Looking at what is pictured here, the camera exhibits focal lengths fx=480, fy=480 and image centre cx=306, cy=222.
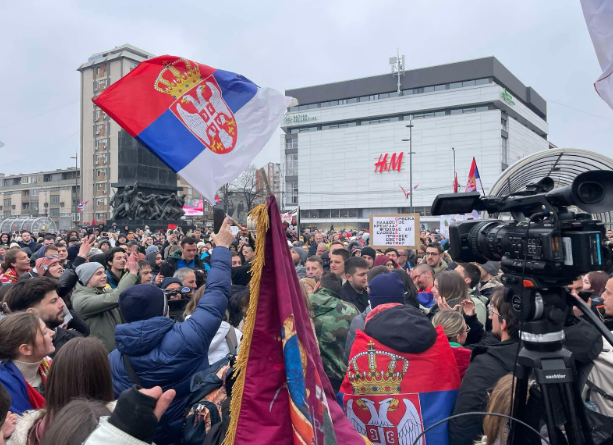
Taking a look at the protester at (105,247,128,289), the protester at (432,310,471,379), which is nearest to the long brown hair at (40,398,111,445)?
the protester at (432,310,471,379)

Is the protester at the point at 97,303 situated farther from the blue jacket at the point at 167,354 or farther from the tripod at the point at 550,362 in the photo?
the tripod at the point at 550,362

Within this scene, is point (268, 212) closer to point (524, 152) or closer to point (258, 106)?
point (258, 106)

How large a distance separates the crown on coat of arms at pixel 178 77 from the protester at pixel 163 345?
2.04m

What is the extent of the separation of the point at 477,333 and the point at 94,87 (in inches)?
3070

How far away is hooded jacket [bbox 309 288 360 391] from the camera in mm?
3734

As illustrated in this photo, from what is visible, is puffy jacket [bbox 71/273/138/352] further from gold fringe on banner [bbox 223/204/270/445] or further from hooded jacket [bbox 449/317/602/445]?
hooded jacket [bbox 449/317/602/445]

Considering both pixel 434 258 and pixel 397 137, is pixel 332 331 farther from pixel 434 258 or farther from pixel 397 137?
pixel 397 137

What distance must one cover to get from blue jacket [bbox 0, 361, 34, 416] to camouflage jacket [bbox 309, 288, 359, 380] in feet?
6.54

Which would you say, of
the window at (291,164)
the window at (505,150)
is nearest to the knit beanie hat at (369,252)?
the window at (505,150)

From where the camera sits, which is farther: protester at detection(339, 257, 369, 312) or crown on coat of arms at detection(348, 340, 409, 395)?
protester at detection(339, 257, 369, 312)

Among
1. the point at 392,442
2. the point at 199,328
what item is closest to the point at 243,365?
the point at 199,328

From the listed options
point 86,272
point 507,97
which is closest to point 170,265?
point 86,272

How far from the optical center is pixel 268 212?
2.06 m

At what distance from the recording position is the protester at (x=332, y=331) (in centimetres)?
374
